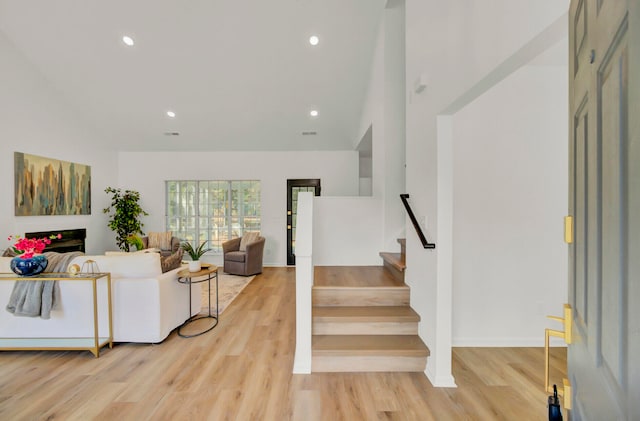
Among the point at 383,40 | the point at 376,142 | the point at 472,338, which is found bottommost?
the point at 472,338

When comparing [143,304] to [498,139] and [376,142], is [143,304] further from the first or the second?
[498,139]

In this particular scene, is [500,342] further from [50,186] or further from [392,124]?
[50,186]

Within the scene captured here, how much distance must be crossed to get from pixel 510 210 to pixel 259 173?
5230 millimetres

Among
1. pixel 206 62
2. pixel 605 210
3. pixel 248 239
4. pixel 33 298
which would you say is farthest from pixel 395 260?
pixel 206 62

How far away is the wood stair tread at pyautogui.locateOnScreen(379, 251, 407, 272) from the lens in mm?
2994

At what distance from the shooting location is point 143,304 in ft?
9.29

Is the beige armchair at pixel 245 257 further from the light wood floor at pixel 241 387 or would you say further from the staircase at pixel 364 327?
the staircase at pixel 364 327

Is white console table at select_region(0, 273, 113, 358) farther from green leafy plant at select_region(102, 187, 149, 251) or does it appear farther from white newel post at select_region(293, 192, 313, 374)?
green leafy plant at select_region(102, 187, 149, 251)

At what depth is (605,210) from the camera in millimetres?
505

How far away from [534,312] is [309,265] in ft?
7.58

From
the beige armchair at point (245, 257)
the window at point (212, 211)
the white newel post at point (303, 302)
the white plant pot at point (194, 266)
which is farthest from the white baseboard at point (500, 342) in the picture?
the window at point (212, 211)

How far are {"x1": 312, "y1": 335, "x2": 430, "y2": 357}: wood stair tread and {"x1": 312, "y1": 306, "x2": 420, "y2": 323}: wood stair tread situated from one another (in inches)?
6.0

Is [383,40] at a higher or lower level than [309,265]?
higher

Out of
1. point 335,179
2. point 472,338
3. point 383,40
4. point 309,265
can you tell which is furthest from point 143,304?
point 335,179
